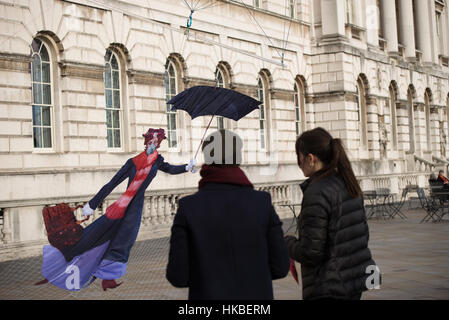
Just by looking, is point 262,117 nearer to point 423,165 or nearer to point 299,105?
point 299,105

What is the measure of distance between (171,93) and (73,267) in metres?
14.7

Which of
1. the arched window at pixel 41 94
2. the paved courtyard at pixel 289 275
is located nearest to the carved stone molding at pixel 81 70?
the arched window at pixel 41 94

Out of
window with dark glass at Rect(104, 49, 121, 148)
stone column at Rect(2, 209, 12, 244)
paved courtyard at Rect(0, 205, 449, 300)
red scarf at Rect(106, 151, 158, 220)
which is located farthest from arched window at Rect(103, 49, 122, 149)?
red scarf at Rect(106, 151, 158, 220)

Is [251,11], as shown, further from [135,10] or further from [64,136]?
[64,136]

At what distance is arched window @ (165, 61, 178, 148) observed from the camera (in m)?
23.3

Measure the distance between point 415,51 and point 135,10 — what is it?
25.9m

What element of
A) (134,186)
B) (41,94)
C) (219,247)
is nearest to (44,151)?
(41,94)

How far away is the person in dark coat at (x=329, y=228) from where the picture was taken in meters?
4.75

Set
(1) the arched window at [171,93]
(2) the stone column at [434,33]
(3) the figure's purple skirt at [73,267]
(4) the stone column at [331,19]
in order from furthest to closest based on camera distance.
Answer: (2) the stone column at [434,33] → (4) the stone column at [331,19] → (1) the arched window at [171,93] → (3) the figure's purple skirt at [73,267]

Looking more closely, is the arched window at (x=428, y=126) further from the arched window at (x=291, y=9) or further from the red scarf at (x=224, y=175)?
the red scarf at (x=224, y=175)

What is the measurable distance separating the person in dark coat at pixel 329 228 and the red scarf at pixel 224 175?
731 millimetres

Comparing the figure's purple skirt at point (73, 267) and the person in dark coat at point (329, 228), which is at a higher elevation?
the person in dark coat at point (329, 228)

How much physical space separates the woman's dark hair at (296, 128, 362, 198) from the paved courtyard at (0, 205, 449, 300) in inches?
187

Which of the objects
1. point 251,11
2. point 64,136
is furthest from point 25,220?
point 251,11
